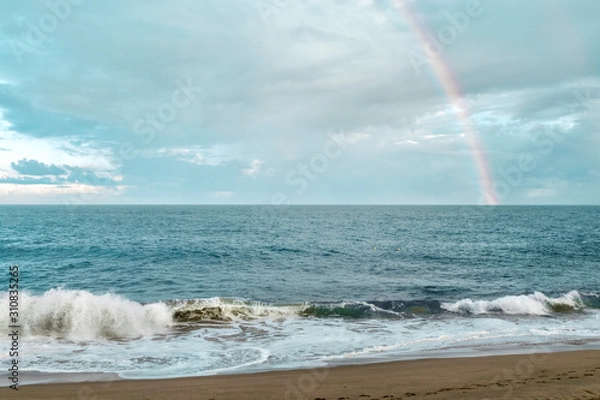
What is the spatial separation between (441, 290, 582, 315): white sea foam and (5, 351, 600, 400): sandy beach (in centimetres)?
838

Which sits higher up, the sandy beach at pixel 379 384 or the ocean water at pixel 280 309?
the sandy beach at pixel 379 384

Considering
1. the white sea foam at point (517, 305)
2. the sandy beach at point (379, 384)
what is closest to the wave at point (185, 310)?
the white sea foam at point (517, 305)

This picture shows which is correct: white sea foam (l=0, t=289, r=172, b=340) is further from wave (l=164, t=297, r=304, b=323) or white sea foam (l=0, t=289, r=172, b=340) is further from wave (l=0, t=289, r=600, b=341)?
wave (l=164, t=297, r=304, b=323)

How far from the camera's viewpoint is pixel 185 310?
62.5 ft

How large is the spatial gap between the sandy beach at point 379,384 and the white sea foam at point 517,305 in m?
8.38

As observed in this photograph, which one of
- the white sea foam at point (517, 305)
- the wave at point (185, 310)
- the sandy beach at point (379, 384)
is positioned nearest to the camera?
the sandy beach at point (379, 384)

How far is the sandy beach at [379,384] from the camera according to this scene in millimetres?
8945

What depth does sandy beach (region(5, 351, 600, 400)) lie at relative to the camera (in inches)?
352

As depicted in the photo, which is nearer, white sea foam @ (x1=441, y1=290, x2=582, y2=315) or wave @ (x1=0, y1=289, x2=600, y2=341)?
wave @ (x1=0, y1=289, x2=600, y2=341)

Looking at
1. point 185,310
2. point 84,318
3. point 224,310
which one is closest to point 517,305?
point 224,310

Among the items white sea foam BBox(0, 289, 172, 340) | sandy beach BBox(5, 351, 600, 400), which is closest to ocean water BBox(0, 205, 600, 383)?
white sea foam BBox(0, 289, 172, 340)

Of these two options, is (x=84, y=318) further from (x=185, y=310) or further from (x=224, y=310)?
(x=224, y=310)

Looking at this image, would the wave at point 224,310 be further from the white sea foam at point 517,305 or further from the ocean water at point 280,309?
the white sea foam at point 517,305

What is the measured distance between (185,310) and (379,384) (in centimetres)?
1173
